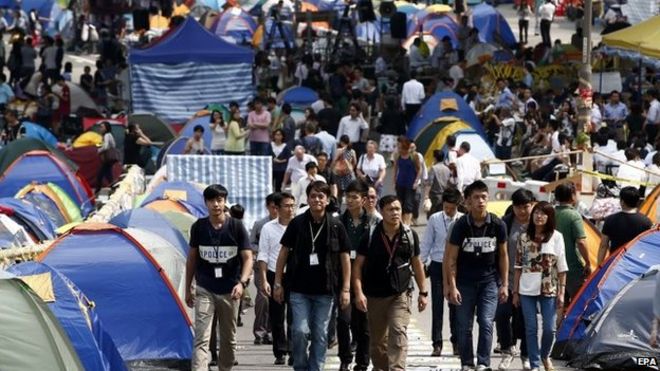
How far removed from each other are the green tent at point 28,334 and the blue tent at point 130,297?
1.85 metres

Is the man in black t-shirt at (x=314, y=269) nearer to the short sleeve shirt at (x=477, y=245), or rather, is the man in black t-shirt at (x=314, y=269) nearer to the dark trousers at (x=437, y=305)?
the short sleeve shirt at (x=477, y=245)

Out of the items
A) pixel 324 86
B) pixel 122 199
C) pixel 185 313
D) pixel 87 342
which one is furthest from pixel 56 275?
pixel 324 86

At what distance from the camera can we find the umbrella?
39094mm

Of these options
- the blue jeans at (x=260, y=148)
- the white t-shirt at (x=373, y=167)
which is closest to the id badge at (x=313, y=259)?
the white t-shirt at (x=373, y=167)

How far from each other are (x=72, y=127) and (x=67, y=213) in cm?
1147

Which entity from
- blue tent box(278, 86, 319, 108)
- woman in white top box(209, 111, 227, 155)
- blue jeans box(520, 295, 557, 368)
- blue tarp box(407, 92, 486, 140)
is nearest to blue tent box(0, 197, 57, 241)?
blue jeans box(520, 295, 557, 368)

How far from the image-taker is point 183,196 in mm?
20984

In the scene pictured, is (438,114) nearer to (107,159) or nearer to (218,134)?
(218,134)

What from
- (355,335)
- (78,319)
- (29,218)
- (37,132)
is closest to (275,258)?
(355,335)

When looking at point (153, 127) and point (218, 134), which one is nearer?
point (218, 134)

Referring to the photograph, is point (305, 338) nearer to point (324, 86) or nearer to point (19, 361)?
point (19, 361)

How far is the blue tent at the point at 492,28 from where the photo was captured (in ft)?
146

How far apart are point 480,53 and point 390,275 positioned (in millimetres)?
26628

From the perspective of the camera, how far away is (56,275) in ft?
45.0
